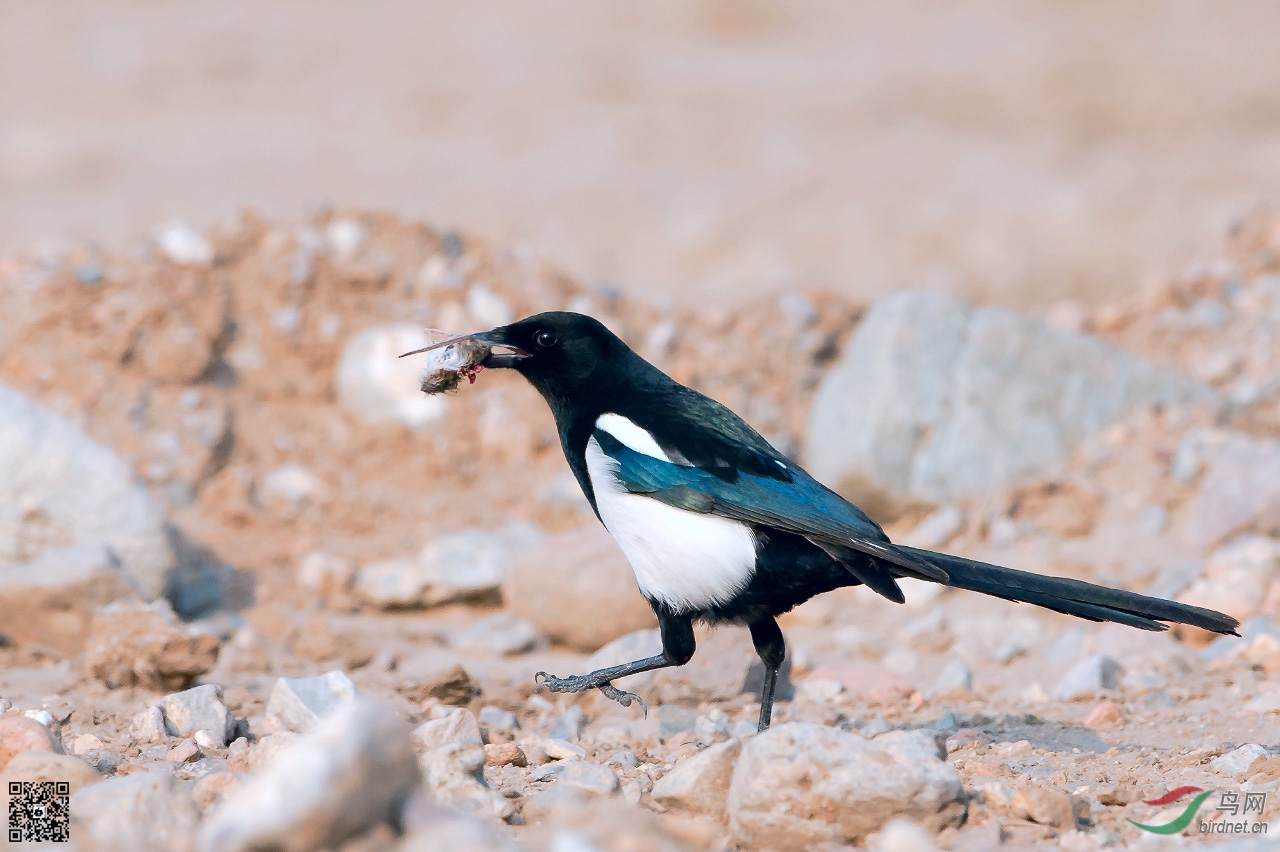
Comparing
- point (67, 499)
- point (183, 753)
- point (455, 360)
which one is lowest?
point (183, 753)

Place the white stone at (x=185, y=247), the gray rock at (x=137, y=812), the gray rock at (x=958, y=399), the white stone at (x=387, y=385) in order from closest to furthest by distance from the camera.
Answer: the gray rock at (x=137, y=812) < the gray rock at (x=958, y=399) < the white stone at (x=387, y=385) < the white stone at (x=185, y=247)

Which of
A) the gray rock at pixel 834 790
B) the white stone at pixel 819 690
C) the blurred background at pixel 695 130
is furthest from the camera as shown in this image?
the blurred background at pixel 695 130

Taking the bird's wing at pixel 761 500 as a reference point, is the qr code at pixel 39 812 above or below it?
below

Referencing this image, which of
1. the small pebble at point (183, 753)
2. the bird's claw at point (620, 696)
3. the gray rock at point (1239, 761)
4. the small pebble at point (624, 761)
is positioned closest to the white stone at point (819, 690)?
the bird's claw at point (620, 696)

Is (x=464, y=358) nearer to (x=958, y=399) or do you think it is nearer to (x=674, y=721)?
(x=674, y=721)

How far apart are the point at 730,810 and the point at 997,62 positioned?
29.2ft

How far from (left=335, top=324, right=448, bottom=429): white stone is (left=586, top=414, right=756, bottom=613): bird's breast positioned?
3.15 meters

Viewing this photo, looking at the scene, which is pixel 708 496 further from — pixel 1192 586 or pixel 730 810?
pixel 1192 586

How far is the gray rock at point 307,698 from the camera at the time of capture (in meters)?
3.41

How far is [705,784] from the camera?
2723mm

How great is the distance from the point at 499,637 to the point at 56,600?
157 cm

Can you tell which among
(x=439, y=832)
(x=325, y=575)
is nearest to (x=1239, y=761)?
(x=439, y=832)

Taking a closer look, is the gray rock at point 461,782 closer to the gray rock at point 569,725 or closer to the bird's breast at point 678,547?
the bird's breast at point 678,547

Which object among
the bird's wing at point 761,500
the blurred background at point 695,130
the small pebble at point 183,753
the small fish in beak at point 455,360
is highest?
the blurred background at point 695,130
